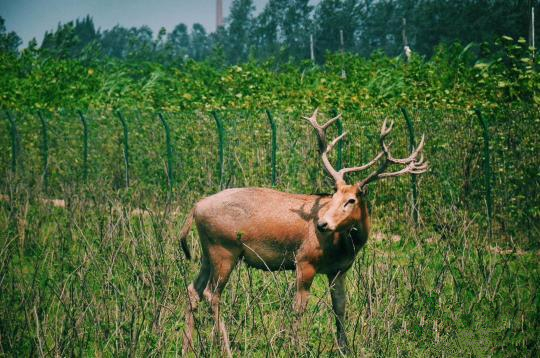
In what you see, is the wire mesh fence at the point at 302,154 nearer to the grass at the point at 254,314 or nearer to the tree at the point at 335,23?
the grass at the point at 254,314

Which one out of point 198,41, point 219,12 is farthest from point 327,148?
point 198,41

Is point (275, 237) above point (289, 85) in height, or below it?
below

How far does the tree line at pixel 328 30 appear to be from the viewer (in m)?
38.6

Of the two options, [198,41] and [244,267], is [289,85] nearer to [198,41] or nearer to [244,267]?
[244,267]

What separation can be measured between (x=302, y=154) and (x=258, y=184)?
0.95 metres

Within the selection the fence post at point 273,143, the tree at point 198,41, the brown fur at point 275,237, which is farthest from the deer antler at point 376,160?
the tree at point 198,41

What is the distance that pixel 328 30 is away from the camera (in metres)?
65.5

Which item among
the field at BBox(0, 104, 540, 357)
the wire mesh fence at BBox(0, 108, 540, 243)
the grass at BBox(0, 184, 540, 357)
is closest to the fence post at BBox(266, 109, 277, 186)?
the wire mesh fence at BBox(0, 108, 540, 243)

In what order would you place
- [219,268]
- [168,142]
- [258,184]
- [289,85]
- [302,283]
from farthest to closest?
[289,85] < [168,142] < [258,184] < [219,268] < [302,283]

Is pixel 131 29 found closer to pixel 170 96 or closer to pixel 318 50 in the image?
pixel 318 50

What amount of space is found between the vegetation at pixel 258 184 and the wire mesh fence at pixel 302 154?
34 mm

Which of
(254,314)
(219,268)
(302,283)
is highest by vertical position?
(219,268)

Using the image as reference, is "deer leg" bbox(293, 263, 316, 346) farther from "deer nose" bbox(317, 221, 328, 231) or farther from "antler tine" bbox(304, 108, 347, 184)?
"antler tine" bbox(304, 108, 347, 184)

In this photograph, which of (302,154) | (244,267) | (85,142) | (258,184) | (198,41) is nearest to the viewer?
(244,267)
